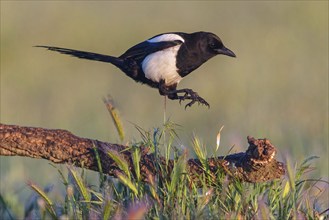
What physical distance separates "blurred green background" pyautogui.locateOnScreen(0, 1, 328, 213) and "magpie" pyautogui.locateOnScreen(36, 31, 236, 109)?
0.44 metres

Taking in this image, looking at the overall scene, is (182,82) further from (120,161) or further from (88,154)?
(120,161)

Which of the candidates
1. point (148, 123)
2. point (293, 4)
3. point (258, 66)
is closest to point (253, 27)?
point (293, 4)

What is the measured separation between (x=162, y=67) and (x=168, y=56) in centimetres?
9

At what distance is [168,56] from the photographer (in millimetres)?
7707

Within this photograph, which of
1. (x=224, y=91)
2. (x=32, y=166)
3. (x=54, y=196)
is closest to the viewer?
(x=54, y=196)

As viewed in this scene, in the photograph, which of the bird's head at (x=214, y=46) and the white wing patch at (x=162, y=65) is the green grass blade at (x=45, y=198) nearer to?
the white wing patch at (x=162, y=65)

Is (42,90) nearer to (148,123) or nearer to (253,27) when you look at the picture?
(148,123)

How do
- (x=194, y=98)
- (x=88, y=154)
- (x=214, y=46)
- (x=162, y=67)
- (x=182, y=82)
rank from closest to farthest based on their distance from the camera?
1. (x=88, y=154)
2. (x=194, y=98)
3. (x=162, y=67)
4. (x=214, y=46)
5. (x=182, y=82)

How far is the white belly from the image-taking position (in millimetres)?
7672

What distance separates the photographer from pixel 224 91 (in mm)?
10633

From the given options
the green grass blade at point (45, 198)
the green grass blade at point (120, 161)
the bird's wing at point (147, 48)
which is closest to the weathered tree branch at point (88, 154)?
the green grass blade at point (120, 161)

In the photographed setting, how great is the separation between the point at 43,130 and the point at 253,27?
8474mm

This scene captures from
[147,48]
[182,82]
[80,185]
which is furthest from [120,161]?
[182,82]

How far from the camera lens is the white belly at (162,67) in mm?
7672
